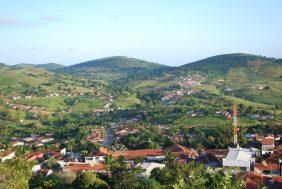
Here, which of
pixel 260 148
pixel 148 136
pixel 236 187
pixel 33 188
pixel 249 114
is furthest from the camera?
pixel 249 114

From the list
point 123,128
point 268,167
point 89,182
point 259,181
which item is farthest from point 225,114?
point 89,182

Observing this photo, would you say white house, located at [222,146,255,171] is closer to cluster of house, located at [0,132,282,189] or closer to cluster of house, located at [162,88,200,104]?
cluster of house, located at [0,132,282,189]

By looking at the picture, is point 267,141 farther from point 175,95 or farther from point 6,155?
point 175,95

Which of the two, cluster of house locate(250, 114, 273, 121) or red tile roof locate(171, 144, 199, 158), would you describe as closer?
red tile roof locate(171, 144, 199, 158)

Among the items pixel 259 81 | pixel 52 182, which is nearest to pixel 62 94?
pixel 259 81

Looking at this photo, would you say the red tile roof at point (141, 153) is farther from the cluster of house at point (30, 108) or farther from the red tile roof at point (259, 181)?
the cluster of house at point (30, 108)

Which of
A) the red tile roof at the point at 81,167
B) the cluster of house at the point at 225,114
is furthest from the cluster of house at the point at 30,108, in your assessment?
the red tile roof at the point at 81,167

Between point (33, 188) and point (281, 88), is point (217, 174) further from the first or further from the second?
point (281, 88)

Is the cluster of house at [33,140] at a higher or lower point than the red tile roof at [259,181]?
lower

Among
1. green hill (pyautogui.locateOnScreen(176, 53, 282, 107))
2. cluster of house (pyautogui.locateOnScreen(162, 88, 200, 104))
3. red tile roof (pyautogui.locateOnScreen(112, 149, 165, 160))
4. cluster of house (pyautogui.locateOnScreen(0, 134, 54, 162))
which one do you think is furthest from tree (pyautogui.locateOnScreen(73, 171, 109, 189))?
cluster of house (pyautogui.locateOnScreen(162, 88, 200, 104))
